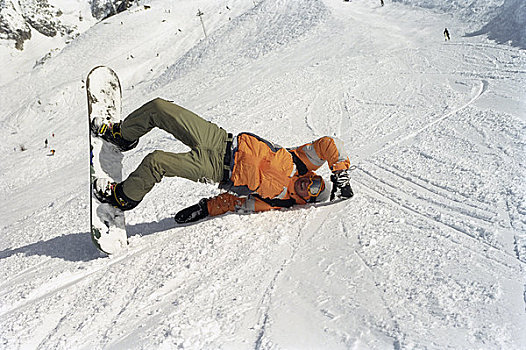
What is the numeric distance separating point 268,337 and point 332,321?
0.40 m

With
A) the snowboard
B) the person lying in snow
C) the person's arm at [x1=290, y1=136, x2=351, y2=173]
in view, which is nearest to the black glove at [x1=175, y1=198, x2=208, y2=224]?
the person lying in snow

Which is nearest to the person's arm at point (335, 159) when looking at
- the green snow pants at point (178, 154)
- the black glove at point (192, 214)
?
the green snow pants at point (178, 154)

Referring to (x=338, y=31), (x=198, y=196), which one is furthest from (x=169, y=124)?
(x=338, y=31)

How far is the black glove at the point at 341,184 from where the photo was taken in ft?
12.9

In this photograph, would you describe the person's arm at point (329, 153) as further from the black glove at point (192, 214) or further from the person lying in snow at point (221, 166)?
the black glove at point (192, 214)

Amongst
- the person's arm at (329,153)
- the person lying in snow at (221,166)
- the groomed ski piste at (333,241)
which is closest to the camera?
the groomed ski piste at (333,241)

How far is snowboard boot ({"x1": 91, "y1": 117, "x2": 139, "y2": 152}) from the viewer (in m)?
4.04

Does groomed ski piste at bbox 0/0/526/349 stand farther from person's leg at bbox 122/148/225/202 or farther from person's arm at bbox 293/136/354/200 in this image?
person's leg at bbox 122/148/225/202

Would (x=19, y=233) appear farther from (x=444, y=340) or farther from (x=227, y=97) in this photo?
(x=227, y=97)

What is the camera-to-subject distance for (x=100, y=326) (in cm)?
267

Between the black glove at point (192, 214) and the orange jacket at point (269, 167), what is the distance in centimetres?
7

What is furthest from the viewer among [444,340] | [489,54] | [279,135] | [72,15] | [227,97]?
[72,15]

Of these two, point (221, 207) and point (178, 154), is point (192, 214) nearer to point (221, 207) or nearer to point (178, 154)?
point (221, 207)

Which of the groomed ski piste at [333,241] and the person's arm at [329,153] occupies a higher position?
the person's arm at [329,153]
